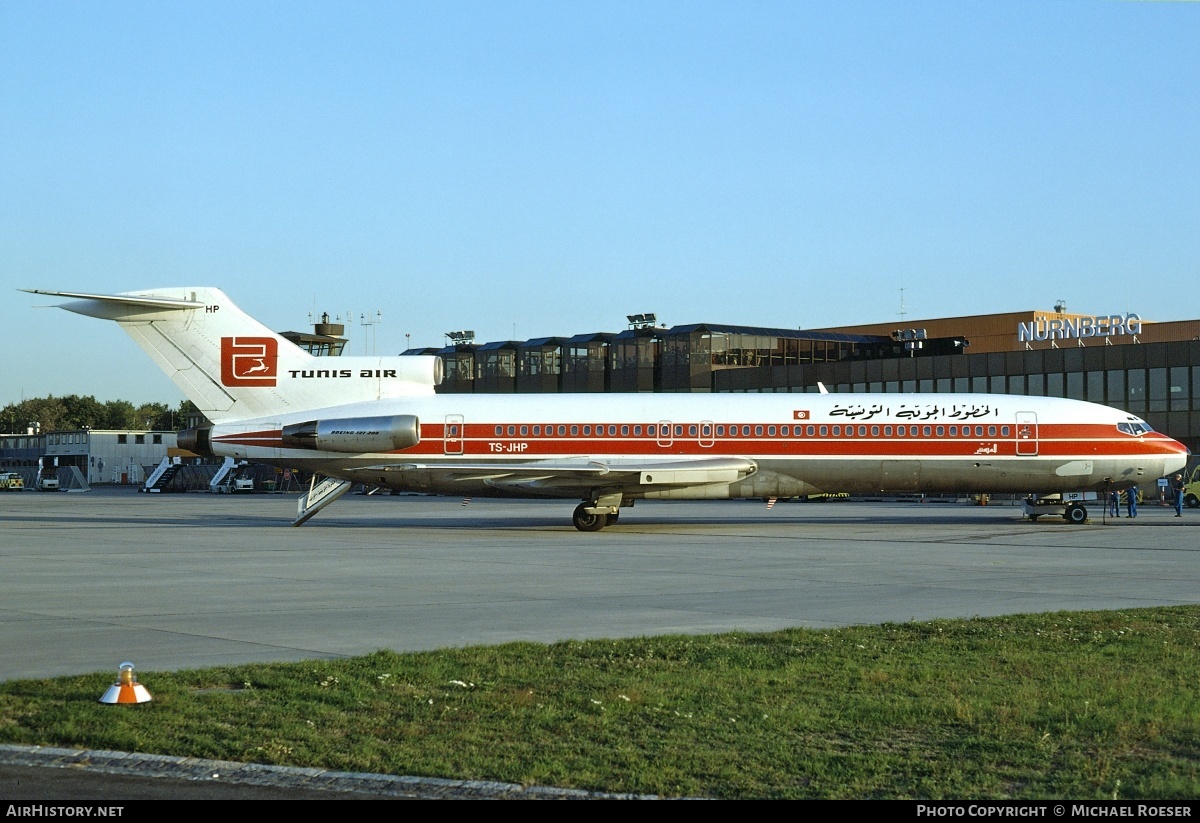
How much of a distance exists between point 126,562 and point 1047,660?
1722 centimetres

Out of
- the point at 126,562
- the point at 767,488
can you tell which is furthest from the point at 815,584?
the point at 767,488

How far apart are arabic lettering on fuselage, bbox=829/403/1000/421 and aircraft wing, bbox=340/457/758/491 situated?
10.7ft

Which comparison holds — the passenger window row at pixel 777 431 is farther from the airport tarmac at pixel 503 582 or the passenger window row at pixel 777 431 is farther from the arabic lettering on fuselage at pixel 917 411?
the airport tarmac at pixel 503 582

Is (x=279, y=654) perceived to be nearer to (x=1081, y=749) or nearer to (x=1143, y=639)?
(x=1081, y=749)

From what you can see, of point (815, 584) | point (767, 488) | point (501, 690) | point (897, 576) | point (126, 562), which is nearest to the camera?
point (501, 690)

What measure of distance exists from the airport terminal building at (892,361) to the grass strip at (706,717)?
5854 cm

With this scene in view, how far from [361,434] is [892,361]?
50383 millimetres

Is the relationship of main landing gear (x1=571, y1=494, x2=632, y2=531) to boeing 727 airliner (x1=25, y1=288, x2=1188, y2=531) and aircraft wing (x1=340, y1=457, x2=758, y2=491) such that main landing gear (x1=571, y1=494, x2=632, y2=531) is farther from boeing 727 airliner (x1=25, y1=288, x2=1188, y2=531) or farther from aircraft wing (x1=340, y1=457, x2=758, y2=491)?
aircraft wing (x1=340, y1=457, x2=758, y2=491)

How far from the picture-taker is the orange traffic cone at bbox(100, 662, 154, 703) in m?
8.80

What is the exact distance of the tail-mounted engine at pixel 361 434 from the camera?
33656 millimetres

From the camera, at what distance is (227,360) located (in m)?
34.7

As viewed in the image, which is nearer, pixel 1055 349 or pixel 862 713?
pixel 862 713

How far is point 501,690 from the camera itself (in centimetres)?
945

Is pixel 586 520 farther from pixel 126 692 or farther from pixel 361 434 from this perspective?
pixel 126 692
